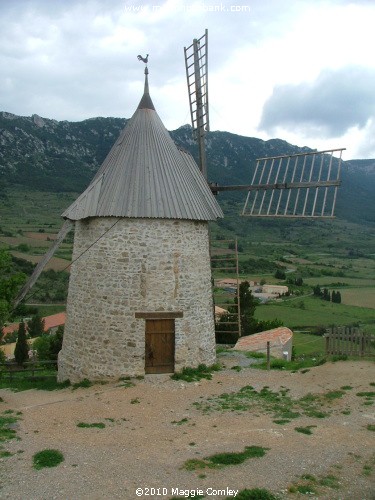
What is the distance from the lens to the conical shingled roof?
38.0 ft

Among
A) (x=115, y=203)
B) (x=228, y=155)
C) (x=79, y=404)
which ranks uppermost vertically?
(x=228, y=155)

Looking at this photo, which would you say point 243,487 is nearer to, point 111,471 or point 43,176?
point 111,471

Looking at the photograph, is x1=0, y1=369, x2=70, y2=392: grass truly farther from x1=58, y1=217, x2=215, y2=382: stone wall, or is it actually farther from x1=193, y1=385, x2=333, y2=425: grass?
x1=193, y1=385, x2=333, y2=425: grass

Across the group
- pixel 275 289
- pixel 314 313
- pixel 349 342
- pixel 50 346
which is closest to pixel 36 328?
pixel 50 346

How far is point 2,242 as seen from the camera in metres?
48.0

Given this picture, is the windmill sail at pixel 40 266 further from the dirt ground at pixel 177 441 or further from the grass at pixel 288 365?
the grass at pixel 288 365

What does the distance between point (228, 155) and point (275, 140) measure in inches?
430

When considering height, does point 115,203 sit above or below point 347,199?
below

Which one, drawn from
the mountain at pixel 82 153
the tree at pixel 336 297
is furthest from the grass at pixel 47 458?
the mountain at pixel 82 153

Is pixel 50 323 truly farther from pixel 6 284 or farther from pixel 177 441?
pixel 177 441

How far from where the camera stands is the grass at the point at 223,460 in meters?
6.70

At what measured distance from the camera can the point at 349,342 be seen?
515 inches

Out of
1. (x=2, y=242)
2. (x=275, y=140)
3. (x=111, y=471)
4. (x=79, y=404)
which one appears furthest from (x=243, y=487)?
(x=275, y=140)

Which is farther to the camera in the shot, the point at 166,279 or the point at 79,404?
the point at 166,279
